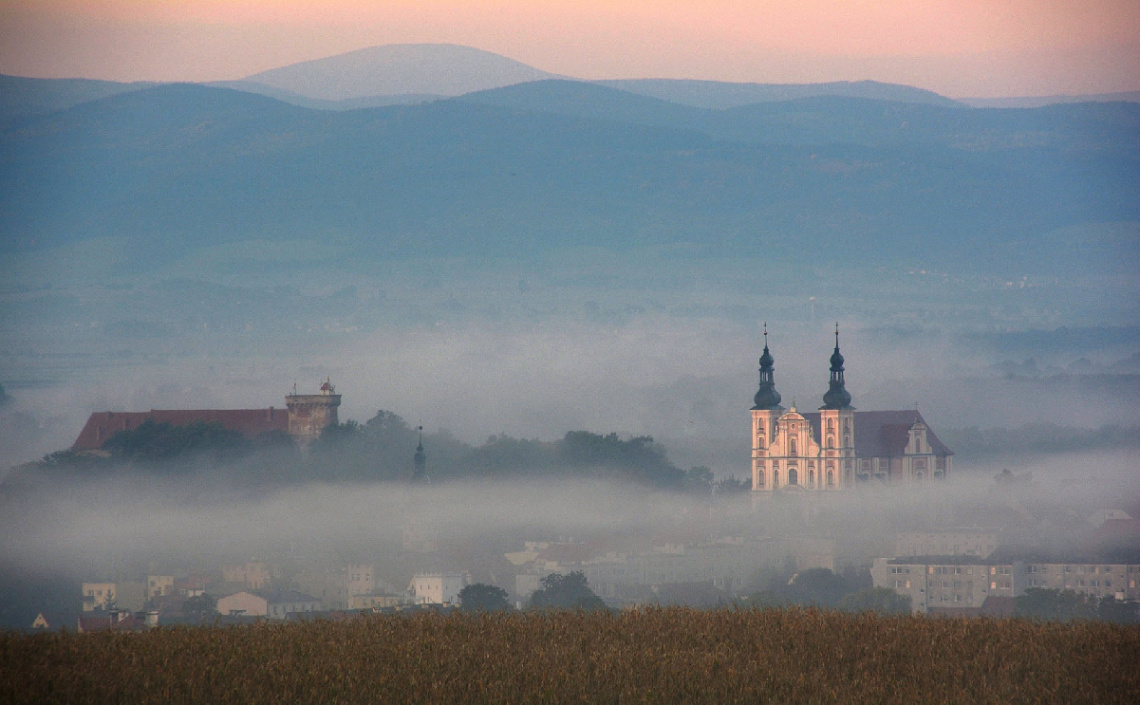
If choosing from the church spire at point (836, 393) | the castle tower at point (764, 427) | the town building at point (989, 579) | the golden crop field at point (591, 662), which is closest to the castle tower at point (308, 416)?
the castle tower at point (764, 427)

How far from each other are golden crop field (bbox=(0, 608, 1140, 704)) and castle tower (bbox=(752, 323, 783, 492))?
157903 millimetres

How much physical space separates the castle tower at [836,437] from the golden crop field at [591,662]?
15937cm

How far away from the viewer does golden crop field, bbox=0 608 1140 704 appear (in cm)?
2147

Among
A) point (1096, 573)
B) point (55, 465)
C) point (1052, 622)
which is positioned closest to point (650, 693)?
point (1052, 622)

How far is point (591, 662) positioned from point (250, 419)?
178 meters

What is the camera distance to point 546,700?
21.4m

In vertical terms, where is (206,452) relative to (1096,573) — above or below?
above

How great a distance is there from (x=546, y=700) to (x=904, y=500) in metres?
176

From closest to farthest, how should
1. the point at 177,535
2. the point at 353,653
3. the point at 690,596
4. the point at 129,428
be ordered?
1. the point at 353,653
2. the point at 690,596
3. the point at 177,535
4. the point at 129,428

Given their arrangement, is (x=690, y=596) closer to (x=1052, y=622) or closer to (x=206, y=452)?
(x=206, y=452)

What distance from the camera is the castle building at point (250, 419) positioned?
192 m

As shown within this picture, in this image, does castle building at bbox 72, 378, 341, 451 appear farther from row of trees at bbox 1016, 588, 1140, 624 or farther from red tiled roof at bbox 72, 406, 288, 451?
row of trees at bbox 1016, 588, 1140, 624

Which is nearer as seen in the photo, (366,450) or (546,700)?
(546,700)

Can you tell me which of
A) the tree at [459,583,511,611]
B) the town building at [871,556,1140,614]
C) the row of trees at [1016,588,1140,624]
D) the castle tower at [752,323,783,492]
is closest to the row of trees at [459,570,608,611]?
the tree at [459,583,511,611]
